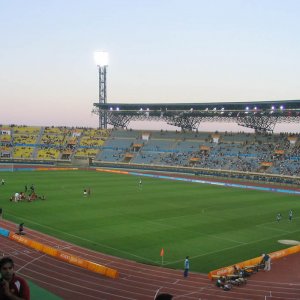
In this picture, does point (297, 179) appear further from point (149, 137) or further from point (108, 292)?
point (108, 292)

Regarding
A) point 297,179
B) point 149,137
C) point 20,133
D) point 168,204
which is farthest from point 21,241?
point 20,133

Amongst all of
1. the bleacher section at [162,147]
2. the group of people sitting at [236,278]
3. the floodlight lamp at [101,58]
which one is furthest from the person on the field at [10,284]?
the floodlight lamp at [101,58]

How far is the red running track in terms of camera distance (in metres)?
17.6

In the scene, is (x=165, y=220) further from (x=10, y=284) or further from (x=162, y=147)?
(x=162, y=147)

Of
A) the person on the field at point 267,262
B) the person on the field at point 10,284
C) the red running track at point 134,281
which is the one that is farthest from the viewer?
the person on the field at point 267,262

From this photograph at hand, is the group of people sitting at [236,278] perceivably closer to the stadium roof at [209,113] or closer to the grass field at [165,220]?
the grass field at [165,220]

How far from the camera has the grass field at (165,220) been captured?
2497 cm

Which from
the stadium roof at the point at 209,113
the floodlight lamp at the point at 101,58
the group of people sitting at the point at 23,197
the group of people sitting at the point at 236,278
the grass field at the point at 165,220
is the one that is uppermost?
the floodlight lamp at the point at 101,58

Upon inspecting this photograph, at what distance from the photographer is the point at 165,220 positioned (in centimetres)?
3359

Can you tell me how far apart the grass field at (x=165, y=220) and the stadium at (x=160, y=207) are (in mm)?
105

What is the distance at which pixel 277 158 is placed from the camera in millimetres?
75062

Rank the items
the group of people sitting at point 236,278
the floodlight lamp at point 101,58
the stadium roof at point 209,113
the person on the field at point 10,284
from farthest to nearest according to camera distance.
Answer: the floodlight lamp at point 101,58 → the stadium roof at point 209,113 → the group of people sitting at point 236,278 → the person on the field at point 10,284

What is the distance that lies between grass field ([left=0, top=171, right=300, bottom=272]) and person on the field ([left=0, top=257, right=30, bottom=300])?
59.1 feet

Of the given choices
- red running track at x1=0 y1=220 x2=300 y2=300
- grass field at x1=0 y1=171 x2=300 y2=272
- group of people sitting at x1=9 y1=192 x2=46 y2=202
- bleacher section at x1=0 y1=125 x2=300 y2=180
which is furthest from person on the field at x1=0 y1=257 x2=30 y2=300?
bleacher section at x1=0 y1=125 x2=300 y2=180
